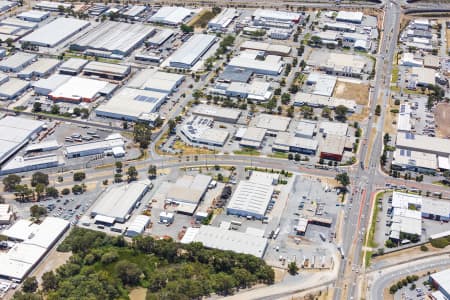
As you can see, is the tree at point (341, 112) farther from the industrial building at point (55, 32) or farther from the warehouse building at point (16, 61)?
the industrial building at point (55, 32)

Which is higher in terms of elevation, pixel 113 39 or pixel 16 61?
pixel 113 39

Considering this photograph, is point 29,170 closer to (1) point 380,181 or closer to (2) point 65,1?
(1) point 380,181

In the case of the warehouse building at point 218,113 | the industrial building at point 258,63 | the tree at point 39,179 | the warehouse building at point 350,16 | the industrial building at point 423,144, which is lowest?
the tree at point 39,179

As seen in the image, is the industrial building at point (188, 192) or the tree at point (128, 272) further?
the industrial building at point (188, 192)

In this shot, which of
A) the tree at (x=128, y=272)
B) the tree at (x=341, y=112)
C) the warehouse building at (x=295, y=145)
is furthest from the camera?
the tree at (x=341, y=112)

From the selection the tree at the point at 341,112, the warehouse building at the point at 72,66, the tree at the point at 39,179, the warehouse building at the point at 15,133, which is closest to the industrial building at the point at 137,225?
the tree at the point at 39,179

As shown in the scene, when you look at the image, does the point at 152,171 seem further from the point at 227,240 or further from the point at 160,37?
the point at 160,37

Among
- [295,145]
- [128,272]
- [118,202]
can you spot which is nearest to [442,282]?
[295,145]
